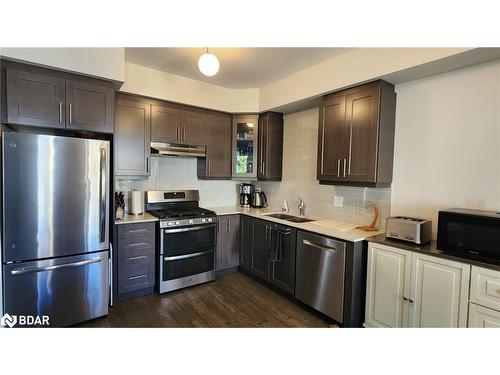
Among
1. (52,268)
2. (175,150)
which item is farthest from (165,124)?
(52,268)

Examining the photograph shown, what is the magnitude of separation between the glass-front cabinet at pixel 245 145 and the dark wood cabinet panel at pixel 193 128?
47 centimetres

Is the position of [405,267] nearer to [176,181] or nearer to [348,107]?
[348,107]

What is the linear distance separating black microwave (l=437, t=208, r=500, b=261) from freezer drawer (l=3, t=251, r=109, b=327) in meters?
2.80

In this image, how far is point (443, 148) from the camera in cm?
209

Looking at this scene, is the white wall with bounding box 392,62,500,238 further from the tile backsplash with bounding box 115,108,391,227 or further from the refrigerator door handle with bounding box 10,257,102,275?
the refrigerator door handle with bounding box 10,257,102,275

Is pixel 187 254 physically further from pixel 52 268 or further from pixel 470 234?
pixel 470 234

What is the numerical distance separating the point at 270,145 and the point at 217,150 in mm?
756

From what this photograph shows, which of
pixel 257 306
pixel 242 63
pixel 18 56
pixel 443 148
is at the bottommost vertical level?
pixel 257 306

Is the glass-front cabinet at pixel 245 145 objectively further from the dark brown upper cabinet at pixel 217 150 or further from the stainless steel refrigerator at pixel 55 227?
the stainless steel refrigerator at pixel 55 227
